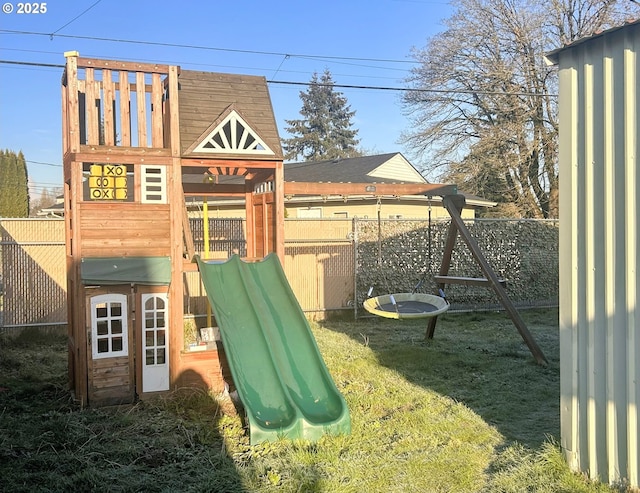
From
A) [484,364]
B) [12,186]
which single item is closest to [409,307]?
[484,364]

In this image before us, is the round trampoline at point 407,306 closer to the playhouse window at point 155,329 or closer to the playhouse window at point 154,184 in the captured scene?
the playhouse window at point 155,329

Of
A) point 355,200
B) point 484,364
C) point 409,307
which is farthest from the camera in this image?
point 355,200

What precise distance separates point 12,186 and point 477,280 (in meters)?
24.0

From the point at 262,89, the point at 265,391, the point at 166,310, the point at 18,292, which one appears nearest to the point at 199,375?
the point at 166,310

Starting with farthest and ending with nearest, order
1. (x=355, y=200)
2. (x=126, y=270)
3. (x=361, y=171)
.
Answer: (x=361, y=171), (x=355, y=200), (x=126, y=270)

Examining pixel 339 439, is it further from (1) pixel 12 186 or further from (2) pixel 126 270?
(1) pixel 12 186

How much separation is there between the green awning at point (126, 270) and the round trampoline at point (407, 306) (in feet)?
9.20

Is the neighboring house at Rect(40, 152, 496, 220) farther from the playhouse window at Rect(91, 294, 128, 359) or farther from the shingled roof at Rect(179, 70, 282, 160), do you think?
the playhouse window at Rect(91, 294, 128, 359)

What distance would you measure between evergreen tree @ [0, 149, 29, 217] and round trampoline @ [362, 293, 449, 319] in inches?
862

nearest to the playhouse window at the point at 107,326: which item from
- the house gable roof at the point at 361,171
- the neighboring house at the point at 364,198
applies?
the neighboring house at the point at 364,198

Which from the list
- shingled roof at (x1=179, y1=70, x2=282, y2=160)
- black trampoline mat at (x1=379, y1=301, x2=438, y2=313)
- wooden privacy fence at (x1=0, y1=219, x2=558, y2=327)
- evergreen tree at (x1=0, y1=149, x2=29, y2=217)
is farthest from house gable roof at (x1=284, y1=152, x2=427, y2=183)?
evergreen tree at (x1=0, y1=149, x2=29, y2=217)

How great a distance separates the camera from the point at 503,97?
1784 centimetres

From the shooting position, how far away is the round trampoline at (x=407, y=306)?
695 centimetres

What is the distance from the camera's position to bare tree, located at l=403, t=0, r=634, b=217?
1731cm
